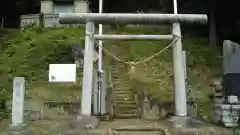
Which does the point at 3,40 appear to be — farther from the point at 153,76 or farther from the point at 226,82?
the point at 226,82

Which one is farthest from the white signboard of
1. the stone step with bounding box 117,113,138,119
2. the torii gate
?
the torii gate

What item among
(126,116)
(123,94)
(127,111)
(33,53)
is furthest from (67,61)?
(126,116)

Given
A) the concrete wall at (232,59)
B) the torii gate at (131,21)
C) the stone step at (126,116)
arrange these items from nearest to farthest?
1. the torii gate at (131,21)
2. the concrete wall at (232,59)
3. the stone step at (126,116)

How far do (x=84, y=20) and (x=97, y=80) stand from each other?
2714 millimetres

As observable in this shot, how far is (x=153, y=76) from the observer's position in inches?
668

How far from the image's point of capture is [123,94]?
15320mm

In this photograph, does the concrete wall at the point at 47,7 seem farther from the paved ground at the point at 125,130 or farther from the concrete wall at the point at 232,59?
the concrete wall at the point at 232,59

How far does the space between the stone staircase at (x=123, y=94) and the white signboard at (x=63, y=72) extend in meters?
2.16

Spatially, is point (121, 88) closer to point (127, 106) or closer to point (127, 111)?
point (127, 106)

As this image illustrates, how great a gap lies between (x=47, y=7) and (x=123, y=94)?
12.1 meters

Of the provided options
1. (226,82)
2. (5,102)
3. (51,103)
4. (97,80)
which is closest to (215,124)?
(226,82)

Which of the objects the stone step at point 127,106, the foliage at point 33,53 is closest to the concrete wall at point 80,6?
the foliage at point 33,53

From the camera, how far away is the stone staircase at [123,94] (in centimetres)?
1379

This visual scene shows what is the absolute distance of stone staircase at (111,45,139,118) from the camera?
45.2 feet
